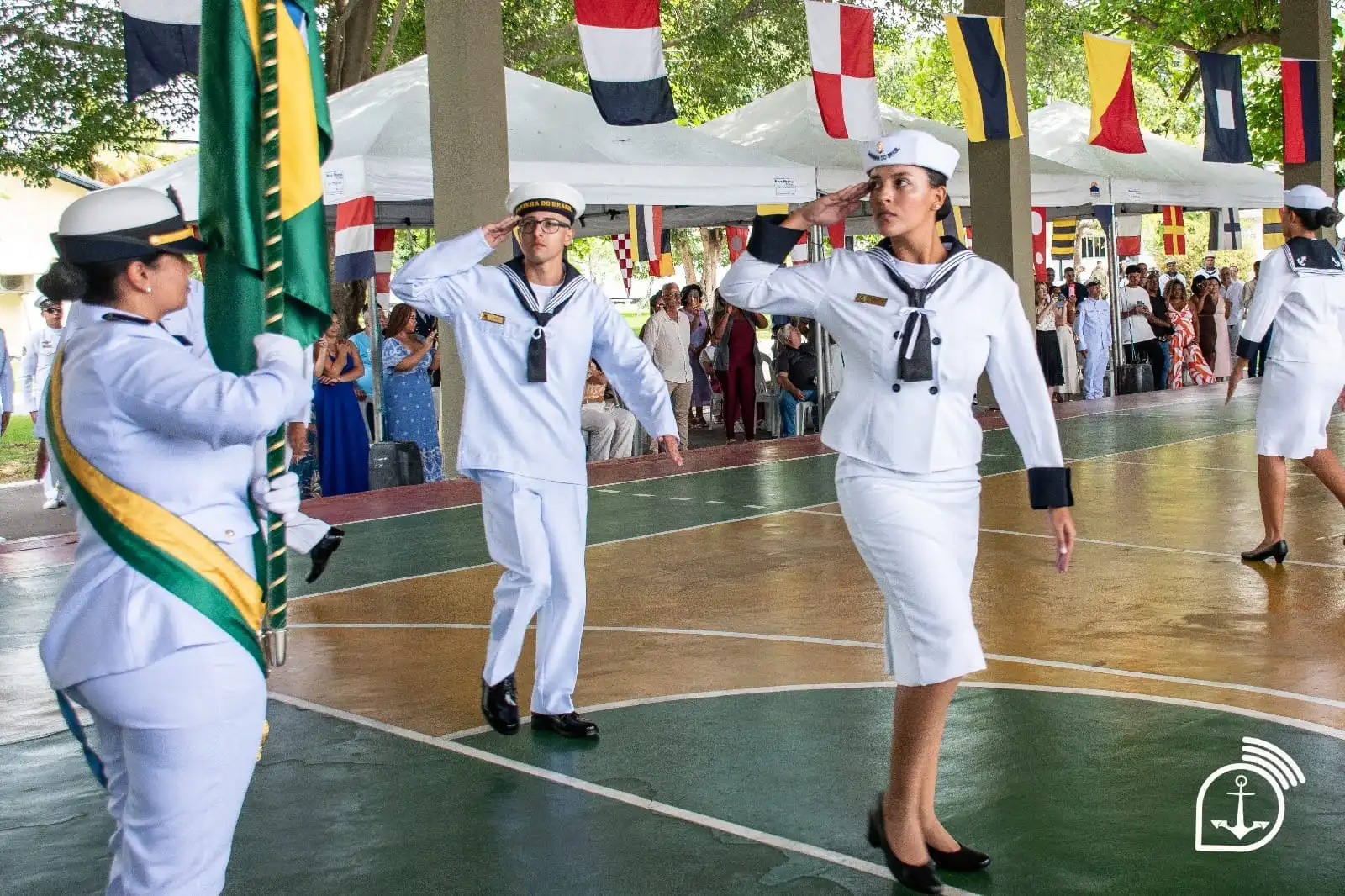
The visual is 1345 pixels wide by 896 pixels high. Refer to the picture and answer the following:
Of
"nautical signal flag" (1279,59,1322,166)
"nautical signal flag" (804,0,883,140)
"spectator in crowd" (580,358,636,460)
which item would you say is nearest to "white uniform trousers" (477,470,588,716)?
"spectator in crowd" (580,358,636,460)

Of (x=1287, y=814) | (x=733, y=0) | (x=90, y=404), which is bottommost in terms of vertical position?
(x=1287, y=814)

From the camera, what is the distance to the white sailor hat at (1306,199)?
8453 millimetres

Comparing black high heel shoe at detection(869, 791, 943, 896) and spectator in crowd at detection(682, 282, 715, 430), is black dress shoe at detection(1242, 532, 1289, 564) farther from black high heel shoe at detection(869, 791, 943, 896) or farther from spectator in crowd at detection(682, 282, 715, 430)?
spectator in crowd at detection(682, 282, 715, 430)

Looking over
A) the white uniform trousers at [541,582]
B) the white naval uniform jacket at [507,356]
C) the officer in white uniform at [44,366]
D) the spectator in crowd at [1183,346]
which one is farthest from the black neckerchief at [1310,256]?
the spectator in crowd at [1183,346]

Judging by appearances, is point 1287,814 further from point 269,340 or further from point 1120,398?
point 1120,398

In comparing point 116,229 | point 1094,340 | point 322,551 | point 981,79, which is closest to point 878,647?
point 322,551

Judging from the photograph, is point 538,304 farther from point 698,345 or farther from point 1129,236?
point 1129,236

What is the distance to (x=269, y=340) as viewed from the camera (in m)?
3.42

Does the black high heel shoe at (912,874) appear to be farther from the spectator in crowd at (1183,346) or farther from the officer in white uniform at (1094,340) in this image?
the spectator in crowd at (1183,346)

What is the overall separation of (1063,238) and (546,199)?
25146mm

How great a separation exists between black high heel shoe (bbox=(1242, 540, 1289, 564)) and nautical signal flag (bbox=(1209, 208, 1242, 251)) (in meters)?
21.0

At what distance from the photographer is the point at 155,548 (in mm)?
3227

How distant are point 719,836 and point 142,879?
210cm

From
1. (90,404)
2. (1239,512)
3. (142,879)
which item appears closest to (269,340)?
(90,404)
